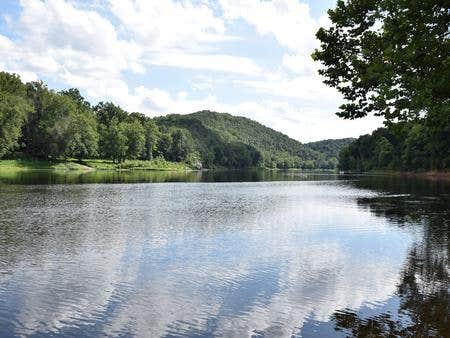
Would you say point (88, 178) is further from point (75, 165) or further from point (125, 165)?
point (125, 165)

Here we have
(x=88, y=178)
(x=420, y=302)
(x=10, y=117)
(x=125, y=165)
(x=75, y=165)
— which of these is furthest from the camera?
(x=125, y=165)

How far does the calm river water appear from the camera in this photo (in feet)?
47.1

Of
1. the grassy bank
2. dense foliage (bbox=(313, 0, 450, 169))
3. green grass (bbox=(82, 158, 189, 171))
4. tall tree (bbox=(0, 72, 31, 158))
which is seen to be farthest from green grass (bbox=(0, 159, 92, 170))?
dense foliage (bbox=(313, 0, 450, 169))

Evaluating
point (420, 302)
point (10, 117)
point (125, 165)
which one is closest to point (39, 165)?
point (10, 117)

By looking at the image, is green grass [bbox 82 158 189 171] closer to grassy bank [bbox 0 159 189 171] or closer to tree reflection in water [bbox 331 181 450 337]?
grassy bank [bbox 0 159 189 171]

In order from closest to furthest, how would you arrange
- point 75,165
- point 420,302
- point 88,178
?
point 420,302, point 88,178, point 75,165

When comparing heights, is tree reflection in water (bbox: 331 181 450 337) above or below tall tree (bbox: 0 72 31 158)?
below

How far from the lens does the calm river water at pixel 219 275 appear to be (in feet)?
47.1

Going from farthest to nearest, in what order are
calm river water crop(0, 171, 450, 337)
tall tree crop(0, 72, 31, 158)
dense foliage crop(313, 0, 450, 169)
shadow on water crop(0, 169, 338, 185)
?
tall tree crop(0, 72, 31, 158) → shadow on water crop(0, 169, 338, 185) → dense foliage crop(313, 0, 450, 169) → calm river water crop(0, 171, 450, 337)

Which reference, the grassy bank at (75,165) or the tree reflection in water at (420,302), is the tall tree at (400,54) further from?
the grassy bank at (75,165)

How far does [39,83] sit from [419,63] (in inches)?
6270

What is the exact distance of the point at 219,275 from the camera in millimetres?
20359

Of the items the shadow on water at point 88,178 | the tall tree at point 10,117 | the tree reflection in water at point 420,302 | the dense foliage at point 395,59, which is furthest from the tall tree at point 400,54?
the tall tree at point 10,117

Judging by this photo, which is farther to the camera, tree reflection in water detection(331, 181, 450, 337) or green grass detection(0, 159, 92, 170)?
green grass detection(0, 159, 92, 170)
